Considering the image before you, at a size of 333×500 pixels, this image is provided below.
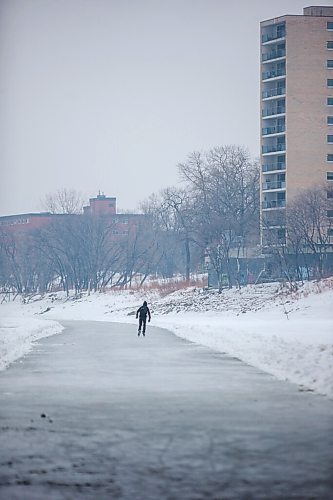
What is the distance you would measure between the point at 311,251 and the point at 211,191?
19682 millimetres

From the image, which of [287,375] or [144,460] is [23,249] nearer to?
[287,375]

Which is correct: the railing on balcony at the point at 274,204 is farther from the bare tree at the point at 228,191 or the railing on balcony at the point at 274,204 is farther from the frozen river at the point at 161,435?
the frozen river at the point at 161,435

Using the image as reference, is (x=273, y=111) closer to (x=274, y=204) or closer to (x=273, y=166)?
→ (x=273, y=166)

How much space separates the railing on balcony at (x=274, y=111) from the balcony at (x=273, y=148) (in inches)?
114

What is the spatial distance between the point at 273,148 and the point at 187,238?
11.3 m

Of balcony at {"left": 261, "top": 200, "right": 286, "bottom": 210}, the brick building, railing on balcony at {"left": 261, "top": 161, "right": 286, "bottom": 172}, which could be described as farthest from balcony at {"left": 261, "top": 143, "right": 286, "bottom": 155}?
the brick building

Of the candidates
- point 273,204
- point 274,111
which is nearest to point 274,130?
point 274,111

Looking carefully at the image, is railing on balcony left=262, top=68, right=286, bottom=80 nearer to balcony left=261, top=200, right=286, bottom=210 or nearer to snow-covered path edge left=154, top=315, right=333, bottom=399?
balcony left=261, top=200, right=286, bottom=210

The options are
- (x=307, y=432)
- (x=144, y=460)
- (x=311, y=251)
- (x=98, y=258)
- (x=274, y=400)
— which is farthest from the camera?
(x=98, y=258)

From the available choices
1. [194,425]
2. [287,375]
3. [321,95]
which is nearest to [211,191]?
[321,95]

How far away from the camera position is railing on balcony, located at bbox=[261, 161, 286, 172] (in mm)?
83125

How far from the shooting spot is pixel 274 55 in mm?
84125

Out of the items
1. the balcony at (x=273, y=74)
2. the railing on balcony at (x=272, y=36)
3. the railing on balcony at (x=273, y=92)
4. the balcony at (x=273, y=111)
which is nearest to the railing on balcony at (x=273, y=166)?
the balcony at (x=273, y=111)

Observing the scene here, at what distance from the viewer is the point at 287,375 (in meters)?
19.3
